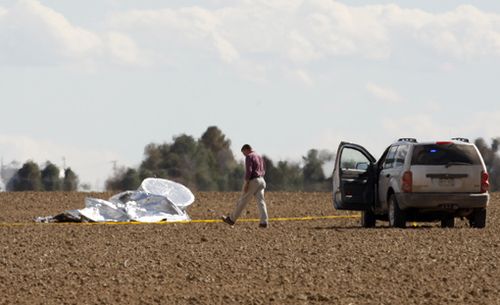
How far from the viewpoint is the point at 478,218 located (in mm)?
26438

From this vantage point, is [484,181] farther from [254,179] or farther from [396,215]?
[254,179]

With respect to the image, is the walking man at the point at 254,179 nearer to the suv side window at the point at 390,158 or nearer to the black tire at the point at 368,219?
the black tire at the point at 368,219

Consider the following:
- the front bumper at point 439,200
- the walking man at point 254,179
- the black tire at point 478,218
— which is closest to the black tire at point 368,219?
the front bumper at point 439,200

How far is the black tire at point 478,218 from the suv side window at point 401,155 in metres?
1.84

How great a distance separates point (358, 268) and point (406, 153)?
8.41 metres

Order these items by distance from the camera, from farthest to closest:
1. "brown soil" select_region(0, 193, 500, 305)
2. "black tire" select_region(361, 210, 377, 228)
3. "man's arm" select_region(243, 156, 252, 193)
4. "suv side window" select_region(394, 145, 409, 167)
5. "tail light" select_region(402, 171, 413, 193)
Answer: "black tire" select_region(361, 210, 377, 228) → "man's arm" select_region(243, 156, 252, 193) → "suv side window" select_region(394, 145, 409, 167) → "tail light" select_region(402, 171, 413, 193) → "brown soil" select_region(0, 193, 500, 305)

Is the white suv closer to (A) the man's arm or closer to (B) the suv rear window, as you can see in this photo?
(B) the suv rear window

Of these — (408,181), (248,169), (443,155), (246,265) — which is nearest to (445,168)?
(443,155)

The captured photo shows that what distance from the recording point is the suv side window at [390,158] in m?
26.6

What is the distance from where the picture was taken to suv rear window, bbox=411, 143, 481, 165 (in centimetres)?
2544

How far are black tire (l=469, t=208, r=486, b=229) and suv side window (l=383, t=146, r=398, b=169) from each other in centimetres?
192

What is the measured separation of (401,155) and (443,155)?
0.90m

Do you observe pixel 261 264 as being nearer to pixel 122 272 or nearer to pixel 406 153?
pixel 122 272

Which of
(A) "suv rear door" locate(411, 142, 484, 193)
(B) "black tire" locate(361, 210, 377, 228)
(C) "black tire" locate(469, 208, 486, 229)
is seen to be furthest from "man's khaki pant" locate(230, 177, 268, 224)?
(C) "black tire" locate(469, 208, 486, 229)
